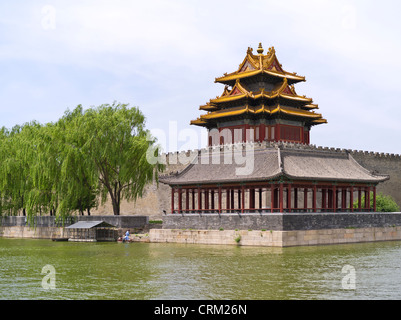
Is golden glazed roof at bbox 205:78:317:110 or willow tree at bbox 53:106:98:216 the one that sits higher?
golden glazed roof at bbox 205:78:317:110

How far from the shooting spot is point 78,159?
1415 inches

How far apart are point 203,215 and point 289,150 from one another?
5747 mm

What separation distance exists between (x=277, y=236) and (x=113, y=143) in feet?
41.3

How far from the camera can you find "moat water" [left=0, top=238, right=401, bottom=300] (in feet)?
51.4

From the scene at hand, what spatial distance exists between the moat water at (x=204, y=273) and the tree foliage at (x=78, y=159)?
25.4 ft

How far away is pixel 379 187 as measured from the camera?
4722 centimetres

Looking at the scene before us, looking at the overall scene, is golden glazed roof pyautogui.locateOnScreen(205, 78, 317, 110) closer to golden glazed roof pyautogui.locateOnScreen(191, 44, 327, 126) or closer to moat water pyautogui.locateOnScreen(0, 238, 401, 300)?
golden glazed roof pyautogui.locateOnScreen(191, 44, 327, 126)

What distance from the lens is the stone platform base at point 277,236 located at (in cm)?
2880

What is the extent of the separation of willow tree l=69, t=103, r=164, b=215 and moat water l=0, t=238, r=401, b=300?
8.47m
